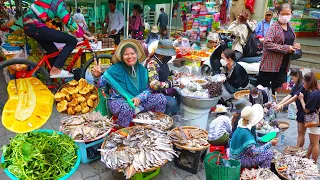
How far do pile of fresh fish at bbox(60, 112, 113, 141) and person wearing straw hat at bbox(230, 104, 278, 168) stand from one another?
1568 mm

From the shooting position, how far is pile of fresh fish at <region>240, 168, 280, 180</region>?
260 centimetres

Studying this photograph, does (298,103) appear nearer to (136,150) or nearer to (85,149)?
(136,150)

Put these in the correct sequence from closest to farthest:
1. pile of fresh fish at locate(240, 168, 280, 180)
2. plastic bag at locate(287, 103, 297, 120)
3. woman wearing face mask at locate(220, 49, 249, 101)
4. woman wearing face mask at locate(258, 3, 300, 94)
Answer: pile of fresh fish at locate(240, 168, 280, 180) → woman wearing face mask at locate(258, 3, 300, 94) → woman wearing face mask at locate(220, 49, 249, 101) → plastic bag at locate(287, 103, 297, 120)

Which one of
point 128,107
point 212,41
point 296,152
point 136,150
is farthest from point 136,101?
point 212,41

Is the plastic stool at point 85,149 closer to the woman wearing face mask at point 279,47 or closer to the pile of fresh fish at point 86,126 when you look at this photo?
the pile of fresh fish at point 86,126

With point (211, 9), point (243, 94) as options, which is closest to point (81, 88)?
point (243, 94)

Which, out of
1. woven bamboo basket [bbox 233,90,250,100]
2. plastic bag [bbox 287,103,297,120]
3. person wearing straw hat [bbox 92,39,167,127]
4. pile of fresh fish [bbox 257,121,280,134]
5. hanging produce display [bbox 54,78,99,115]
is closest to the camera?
hanging produce display [bbox 54,78,99,115]

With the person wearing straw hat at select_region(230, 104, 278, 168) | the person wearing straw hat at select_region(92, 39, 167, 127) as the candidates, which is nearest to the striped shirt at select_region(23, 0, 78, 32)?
the person wearing straw hat at select_region(92, 39, 167, 127)

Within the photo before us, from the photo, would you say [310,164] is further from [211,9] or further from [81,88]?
[211,9]

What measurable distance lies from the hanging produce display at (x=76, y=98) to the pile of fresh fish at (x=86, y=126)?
10cm

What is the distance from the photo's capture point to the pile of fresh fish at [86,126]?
296cm

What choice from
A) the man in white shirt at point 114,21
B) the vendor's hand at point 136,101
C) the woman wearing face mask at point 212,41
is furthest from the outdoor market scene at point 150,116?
the woman wearing face mask at point 212,41

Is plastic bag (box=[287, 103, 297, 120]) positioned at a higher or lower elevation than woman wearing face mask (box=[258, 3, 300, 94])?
lower

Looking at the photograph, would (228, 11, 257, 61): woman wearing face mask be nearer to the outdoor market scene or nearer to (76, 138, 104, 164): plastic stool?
the outdoor market scene
